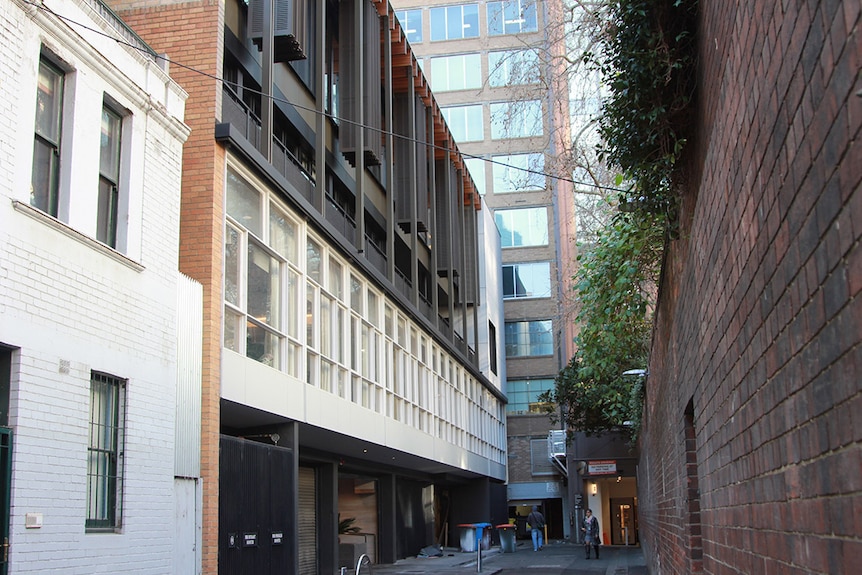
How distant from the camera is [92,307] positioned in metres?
11.6

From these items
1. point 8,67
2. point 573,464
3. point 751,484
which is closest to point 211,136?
point 8,67

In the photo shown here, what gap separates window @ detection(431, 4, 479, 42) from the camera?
5875 centimetres

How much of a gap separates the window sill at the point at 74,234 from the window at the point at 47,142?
27 centimetres

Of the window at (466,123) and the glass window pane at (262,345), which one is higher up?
the window at (466,123)

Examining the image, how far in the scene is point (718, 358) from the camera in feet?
17.0

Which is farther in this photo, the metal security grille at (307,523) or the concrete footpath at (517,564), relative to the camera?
the concrete footpath at (517,564)

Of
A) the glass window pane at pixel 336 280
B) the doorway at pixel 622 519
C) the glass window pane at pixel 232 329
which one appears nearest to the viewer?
the glass window pane at pixel 232 329

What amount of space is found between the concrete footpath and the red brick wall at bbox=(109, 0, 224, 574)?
9.33 meters

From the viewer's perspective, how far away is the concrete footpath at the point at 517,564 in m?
26.2

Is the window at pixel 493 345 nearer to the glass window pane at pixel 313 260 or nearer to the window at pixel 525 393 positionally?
the window at pixel 525 393

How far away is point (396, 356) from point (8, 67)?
688 inches

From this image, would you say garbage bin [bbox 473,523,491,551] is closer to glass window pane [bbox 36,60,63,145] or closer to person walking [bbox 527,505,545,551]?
person walking [bbox 527,505,545,551]

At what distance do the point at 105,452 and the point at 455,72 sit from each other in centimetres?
4975

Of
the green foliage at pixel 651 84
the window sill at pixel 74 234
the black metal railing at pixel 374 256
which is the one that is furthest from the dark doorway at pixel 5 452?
the black metal railing at pixel 374 256
